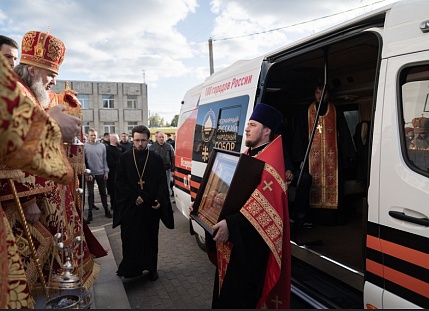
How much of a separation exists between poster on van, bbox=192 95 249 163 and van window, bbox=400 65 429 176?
6.33 ft

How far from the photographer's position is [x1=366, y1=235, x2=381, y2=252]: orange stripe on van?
2.06 metres

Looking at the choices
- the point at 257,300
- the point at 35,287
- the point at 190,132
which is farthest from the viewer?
the point at 190,132

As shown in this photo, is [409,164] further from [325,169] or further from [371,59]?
[371,59]

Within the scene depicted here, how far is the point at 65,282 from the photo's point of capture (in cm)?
204

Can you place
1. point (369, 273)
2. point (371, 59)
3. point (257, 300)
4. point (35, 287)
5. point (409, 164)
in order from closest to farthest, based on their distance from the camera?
point (409, 164) → point (369, 273) → point (257, 300) → point (35, 287) → point (371, 59)

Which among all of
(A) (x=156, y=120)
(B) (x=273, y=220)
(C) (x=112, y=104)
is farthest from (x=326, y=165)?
(A) (x=156, y=120)

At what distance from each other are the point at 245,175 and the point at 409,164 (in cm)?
100

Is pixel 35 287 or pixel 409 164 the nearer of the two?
pixel 409 164

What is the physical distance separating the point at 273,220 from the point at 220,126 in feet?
8.09

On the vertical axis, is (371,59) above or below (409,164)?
above

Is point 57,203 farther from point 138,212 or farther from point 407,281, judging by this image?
point 407,281

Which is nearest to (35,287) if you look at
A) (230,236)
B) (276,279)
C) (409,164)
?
(230,236)

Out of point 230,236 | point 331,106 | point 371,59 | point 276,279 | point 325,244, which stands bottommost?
point 325,244

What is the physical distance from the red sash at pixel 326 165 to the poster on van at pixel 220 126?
110cm
